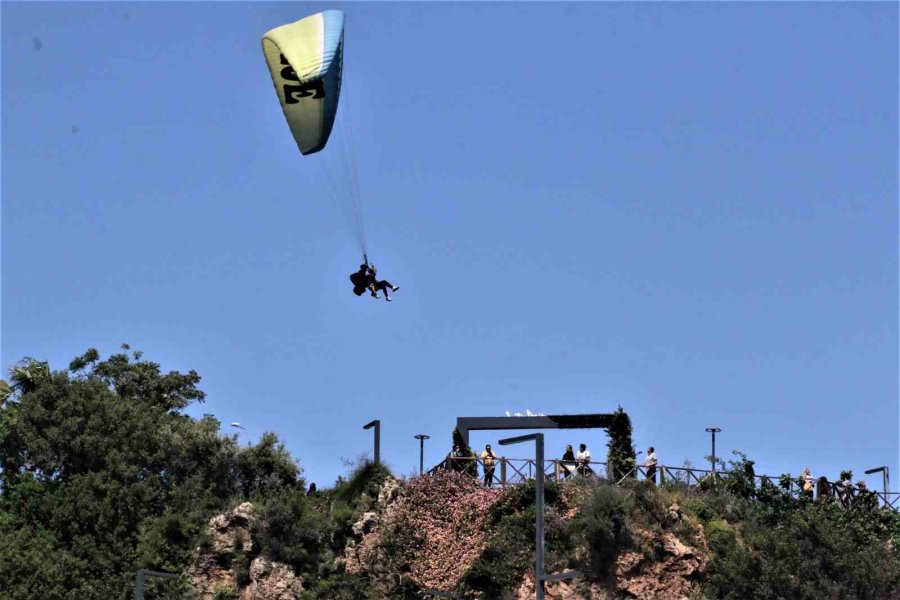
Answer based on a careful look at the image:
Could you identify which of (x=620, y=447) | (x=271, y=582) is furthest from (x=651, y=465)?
(x=271, y=582)

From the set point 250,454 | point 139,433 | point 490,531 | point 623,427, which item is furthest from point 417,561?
point 139,433

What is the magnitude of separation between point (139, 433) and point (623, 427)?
65.7 ft

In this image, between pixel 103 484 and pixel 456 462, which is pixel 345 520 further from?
pixel 103 484

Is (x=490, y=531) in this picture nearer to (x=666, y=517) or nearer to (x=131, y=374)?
(x=666, y=517)

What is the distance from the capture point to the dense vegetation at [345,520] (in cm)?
5322

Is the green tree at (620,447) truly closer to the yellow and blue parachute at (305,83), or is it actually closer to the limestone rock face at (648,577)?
the limestone rock face at (648,577)

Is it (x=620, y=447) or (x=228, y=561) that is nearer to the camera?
(x=620, y=447)

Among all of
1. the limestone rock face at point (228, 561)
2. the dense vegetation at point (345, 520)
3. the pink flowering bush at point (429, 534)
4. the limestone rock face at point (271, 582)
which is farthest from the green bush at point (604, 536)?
the limestone rock face at point (228, 561)

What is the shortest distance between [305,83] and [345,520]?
13.5 meters

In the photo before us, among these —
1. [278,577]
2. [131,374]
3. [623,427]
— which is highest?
[131,374]

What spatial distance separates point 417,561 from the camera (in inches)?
2218

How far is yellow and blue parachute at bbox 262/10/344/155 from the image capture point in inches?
2128

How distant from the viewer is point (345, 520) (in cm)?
5850

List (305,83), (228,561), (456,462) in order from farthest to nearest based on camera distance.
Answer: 1. (228,561)
2. (456,462)
3. (305,83)
